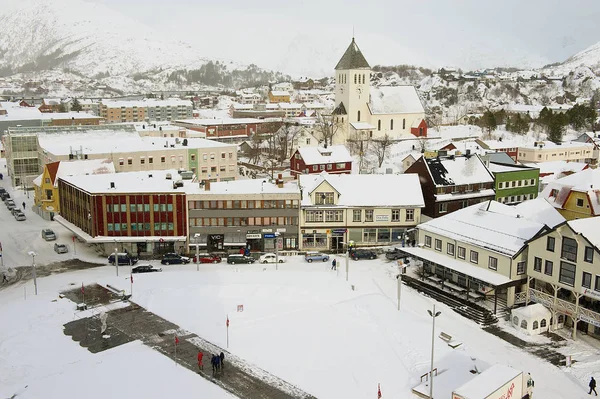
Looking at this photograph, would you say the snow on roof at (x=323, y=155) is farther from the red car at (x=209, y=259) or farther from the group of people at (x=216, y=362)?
the group of people at (x=216, y=362)

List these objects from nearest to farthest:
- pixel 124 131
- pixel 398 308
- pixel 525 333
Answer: pixel 525 333 < pixel 398 308 < pixel 124 131

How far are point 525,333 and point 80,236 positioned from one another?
122 feet

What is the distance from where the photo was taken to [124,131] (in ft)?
315

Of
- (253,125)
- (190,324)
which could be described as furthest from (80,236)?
(253,125)

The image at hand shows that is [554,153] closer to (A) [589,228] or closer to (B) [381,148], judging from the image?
(B) [381,148]

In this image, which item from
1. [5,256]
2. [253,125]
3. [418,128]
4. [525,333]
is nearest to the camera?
[525,333]

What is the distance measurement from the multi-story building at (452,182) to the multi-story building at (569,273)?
18.6 m

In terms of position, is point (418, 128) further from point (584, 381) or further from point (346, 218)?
point (584, 381)

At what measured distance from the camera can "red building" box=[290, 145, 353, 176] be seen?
73062mm

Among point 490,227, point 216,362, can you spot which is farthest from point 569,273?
point 216,362

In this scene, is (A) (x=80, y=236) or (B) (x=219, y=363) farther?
(A) (x=80, y=236)

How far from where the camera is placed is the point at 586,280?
114 feet

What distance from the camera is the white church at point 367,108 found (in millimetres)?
108938

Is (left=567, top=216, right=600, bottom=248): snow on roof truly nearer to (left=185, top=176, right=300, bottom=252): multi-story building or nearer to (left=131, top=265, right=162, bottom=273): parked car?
(left=185, top=176, right=300, bottom=252): multi-story building
